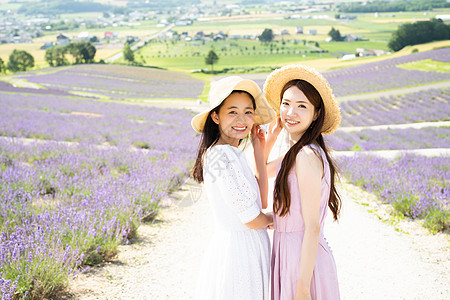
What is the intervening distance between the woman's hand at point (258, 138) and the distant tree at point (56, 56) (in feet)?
200

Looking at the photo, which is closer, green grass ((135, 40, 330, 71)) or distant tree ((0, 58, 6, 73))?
green grass ((135, 40, 330, 71))

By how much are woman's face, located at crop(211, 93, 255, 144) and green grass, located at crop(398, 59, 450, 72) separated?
30121 mm

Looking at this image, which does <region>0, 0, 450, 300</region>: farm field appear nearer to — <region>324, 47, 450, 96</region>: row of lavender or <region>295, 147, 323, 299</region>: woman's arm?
<region>324, 47, 450, 96</region>: row of lavender

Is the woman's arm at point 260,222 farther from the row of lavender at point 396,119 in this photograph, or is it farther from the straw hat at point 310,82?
the row of lavender at point 396,119

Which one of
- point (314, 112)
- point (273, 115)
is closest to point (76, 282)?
point (273, 115)

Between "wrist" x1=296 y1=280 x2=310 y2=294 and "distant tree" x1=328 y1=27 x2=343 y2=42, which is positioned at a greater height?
"distant tree" x1=328 y1=27 x2=343 y2=42

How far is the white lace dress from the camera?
1981 millimetres

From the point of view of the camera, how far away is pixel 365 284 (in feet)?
12.2

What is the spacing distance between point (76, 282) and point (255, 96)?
8.12 feet

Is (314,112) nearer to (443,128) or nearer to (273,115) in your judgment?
(273,115)

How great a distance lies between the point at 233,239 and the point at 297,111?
0.73 metres

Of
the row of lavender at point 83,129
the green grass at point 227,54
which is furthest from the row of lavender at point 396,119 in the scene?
the green grass at point 227,54

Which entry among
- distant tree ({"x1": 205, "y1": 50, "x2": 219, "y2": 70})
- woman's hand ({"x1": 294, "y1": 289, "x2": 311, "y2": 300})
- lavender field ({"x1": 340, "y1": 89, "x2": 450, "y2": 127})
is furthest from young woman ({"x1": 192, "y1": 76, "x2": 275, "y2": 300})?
distant tree ({"x1": 205, "y1": 50, "x2": 219, "y2": 70})

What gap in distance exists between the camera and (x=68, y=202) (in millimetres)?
4918
